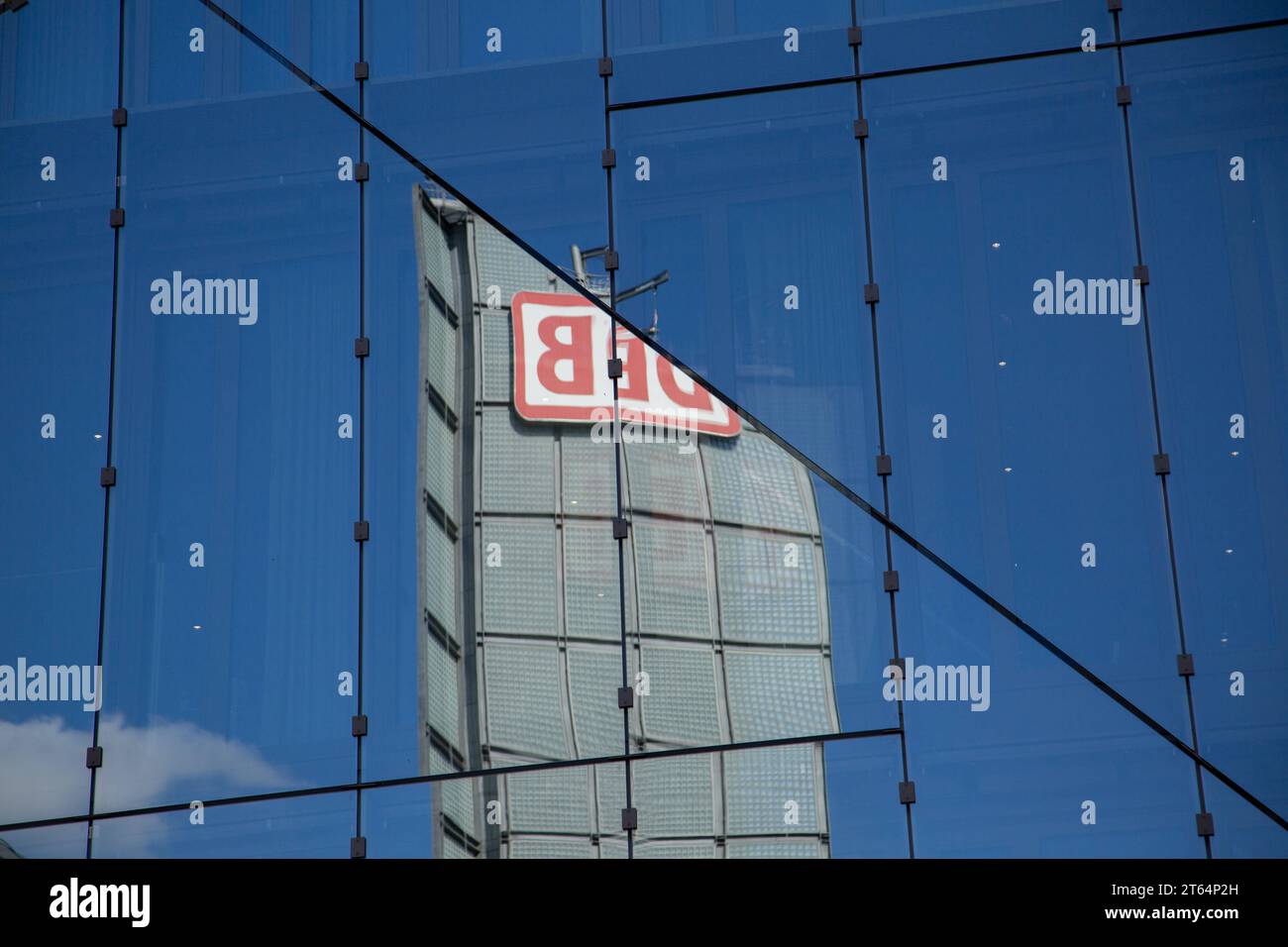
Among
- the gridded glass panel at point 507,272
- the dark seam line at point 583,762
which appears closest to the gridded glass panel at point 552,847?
the dark seam line at point 583,762

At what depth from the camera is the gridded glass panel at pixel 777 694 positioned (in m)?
10.4

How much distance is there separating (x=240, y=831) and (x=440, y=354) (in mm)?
3028

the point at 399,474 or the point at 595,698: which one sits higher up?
the point at 399,474

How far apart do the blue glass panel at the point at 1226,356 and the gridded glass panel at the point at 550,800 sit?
348 centimetres

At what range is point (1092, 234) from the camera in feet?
35.9

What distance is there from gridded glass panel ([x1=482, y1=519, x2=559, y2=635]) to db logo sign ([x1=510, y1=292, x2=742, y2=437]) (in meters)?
0.70

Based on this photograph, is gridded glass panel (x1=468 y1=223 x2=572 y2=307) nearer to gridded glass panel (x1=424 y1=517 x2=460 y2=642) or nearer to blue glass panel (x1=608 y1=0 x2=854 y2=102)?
blue glass panel (x1=608 y1=0 x2=854 y2=102)

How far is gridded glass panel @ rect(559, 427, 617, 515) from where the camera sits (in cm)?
1081

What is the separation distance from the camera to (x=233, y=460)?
11.2 meters

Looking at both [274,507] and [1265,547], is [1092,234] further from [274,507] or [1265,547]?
[274,507]

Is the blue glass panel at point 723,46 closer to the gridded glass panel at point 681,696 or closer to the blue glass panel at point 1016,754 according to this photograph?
the blue glass panel at point 1016,754

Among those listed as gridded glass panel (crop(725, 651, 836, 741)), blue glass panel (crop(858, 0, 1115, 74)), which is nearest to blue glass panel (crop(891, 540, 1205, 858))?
gridded glass panel (crop(725, 651, 836, 741))

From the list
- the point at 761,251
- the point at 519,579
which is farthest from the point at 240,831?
the point at 761,251

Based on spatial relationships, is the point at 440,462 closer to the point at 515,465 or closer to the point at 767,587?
the point at 515,465
